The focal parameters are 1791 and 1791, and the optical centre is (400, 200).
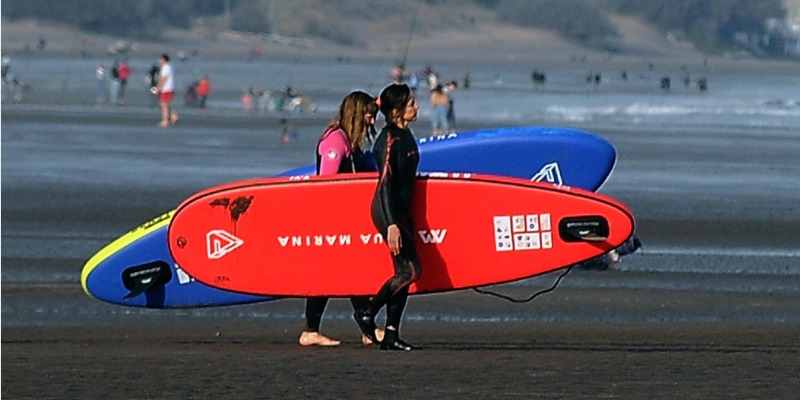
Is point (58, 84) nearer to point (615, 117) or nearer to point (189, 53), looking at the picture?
point (615, 117)

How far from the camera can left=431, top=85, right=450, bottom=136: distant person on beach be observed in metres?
27.9

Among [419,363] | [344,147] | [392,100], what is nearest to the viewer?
[419,363]

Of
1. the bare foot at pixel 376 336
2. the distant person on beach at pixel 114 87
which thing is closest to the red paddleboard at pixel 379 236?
the bare foot at pixel 376 336

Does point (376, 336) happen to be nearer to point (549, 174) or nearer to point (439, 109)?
point (549, 174)

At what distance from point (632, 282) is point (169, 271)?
11.9ft

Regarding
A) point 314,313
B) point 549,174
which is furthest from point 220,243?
point 549,174

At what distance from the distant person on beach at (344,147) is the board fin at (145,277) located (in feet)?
3.58

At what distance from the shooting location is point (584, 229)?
8.56m

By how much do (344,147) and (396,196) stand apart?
0.48 metres

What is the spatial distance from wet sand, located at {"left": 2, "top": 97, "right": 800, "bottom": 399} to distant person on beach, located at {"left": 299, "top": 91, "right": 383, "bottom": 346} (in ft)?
0.54

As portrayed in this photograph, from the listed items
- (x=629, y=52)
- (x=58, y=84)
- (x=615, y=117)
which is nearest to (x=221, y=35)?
(x=629, y=52)

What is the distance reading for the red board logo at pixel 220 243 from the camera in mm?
8688

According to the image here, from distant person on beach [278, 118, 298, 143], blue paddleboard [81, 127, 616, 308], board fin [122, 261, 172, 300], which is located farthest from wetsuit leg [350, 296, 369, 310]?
distant person on beach [278, 118, 298, 143]

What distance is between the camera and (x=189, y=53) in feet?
324
